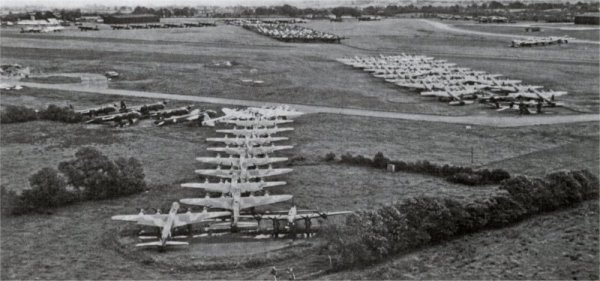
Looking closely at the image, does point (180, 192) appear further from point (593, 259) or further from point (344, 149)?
point (593, 259)

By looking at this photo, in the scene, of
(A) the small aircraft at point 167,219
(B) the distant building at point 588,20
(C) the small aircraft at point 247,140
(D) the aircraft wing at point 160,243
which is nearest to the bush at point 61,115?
(C) the small aircraft at point 247,140

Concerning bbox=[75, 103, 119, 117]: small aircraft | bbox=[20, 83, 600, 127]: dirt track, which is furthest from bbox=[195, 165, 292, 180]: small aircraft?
bbox=[75, 103, 119, 117]: small aircraft

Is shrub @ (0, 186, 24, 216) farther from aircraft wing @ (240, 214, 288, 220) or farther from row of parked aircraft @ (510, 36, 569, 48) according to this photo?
row of parked aircraft @ (510, 36, 569, 48)

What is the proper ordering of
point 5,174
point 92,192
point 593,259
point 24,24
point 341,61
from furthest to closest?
point 24,24, point 341,61, point 5,174, point 92,192, point 593,259

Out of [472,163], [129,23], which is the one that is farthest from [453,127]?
[129,23]

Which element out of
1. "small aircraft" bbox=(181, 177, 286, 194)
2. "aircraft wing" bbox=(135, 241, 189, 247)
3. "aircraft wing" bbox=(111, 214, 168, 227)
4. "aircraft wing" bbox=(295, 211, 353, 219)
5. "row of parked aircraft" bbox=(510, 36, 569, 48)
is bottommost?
"aircraft wing" bbox=(135, 241, 189, 247)

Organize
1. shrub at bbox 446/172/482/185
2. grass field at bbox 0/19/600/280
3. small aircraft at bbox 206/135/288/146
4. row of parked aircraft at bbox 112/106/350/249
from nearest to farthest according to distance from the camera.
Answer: grass field at bbox 0/19/600/280
row of parked aircraft at bbox 112/106/350/249
shrub at bbox 446/172/482/185
small aircraft at bbox 206/135/288/146
